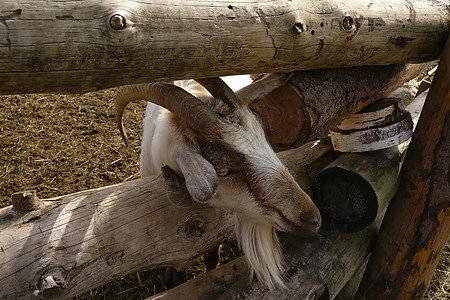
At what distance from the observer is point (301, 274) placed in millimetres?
2387

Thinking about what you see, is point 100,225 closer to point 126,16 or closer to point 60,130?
point 126,16

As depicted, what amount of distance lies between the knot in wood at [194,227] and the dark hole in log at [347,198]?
74cm

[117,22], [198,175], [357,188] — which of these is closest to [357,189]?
[357,188]

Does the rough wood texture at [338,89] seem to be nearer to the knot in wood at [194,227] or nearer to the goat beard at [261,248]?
the goat beard at [261,248]

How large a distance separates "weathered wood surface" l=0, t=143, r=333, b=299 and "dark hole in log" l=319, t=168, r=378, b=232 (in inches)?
22.7

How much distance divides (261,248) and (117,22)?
4.45 ft

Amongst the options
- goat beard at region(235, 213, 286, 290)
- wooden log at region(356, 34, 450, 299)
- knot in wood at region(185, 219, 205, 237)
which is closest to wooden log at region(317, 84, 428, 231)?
wooden log at region(356, 34, 450, 299)

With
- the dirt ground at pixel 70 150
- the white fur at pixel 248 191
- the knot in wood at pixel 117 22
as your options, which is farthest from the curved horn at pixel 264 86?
the dirt ground at pixel 70 150

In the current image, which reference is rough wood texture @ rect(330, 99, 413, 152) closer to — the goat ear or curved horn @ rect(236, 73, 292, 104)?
curved horn @ rect(236, 73, 292, 104)

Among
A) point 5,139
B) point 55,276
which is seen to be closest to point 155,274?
point 55,276

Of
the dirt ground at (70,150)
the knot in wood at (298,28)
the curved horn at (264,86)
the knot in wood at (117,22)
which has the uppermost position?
the knot in wood at (117,22)

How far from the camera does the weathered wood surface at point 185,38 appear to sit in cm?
130

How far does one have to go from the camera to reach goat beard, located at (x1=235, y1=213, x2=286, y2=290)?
2.30 metres

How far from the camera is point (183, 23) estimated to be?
156 cm
